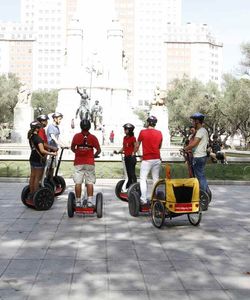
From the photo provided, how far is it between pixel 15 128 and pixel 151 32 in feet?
305

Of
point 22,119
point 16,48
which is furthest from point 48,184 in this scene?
point 16,48

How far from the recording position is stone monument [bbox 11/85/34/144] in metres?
57.0

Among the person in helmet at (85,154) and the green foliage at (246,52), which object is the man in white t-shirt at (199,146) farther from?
the green foliage at (246,52)

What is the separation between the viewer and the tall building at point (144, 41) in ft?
455

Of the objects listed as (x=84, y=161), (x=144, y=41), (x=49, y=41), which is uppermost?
(x=49, y=41)

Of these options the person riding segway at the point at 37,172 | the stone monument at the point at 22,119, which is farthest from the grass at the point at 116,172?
the stone monument at the point at 22,119

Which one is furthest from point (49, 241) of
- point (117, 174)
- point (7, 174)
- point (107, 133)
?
point (107, 133)

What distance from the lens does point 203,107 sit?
62125mm

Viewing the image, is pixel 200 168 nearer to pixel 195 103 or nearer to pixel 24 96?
pixel 24 96

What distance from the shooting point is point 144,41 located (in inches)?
5714

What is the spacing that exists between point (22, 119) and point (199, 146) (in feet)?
159

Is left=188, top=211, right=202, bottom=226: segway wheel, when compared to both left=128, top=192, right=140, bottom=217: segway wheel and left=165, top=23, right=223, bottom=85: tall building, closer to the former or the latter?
left=128, top=192, right=140, bottom=217: segway wheel

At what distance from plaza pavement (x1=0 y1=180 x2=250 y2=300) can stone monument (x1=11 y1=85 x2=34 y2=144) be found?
4654 centimetres

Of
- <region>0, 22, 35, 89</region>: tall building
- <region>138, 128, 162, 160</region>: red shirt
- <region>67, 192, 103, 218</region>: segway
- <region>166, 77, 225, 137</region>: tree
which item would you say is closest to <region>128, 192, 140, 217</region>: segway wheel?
<region>67, 192, 103, 218</region>: segway
